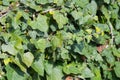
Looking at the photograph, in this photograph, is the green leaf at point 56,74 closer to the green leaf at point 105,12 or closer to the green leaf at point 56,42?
the green leaf at point 56,42

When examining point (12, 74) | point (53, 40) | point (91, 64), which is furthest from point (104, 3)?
point (12, 74)

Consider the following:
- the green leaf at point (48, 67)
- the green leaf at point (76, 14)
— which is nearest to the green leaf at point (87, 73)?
the green leaf at point (48, 67)

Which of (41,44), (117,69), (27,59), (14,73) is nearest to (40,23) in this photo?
(41,44)

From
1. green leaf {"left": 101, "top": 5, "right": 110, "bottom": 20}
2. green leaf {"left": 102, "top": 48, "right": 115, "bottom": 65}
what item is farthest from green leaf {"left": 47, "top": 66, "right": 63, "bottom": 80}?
green leaf {"left": 101, "top": 5, "right": 110, "bottom": 20}

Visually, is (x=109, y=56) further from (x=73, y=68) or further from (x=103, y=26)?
(x=73, y=68)

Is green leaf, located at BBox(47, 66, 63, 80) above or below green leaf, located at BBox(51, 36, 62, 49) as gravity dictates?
below

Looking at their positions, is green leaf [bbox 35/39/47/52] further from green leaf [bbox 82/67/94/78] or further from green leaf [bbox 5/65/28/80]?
green leaf [bbox 82/67/94/78]

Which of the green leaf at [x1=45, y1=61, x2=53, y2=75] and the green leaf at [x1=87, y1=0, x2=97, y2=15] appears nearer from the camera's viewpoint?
the green leaf at [x1=45, y1=61, x2=53, y2=75]

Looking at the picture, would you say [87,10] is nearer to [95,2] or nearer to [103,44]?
[95,2]
